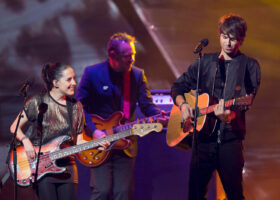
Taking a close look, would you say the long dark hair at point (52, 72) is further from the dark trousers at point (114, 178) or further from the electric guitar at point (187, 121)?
the electric guitar at point (187, 121)

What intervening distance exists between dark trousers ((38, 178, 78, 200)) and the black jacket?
57.9 inches

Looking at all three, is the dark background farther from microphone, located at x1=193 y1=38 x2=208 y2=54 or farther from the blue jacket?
microphone, located at x1=193 y1=38 x2=208 y2=54

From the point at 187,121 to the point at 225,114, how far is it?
0.63 meters

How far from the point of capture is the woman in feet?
13.6

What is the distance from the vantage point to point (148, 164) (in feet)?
17.5

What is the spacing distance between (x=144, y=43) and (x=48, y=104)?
2352 millimetres

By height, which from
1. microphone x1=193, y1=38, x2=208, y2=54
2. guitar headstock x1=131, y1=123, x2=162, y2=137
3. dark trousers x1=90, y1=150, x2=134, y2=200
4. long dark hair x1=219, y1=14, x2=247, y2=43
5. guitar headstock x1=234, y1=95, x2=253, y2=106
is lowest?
dark trousers x1=90, y1=150, x2=134, y2=200

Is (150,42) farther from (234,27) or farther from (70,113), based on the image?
(234,27)

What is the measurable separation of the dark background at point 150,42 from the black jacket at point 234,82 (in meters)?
2.09

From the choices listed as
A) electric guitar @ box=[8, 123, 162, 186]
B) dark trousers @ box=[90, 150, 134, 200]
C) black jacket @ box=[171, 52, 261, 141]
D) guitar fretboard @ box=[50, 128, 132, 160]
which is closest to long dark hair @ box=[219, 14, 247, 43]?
black jacket @ box=[171, 52, 261, 141]

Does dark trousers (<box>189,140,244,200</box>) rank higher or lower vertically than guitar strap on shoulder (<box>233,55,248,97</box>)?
lower

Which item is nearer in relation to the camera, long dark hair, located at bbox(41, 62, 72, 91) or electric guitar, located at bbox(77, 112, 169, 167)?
long dark hair, located at bbox(41, 62, 72, 91)

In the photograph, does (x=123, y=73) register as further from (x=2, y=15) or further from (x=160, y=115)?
(x=2, y=15)

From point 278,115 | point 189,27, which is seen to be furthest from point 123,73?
point 278,115
